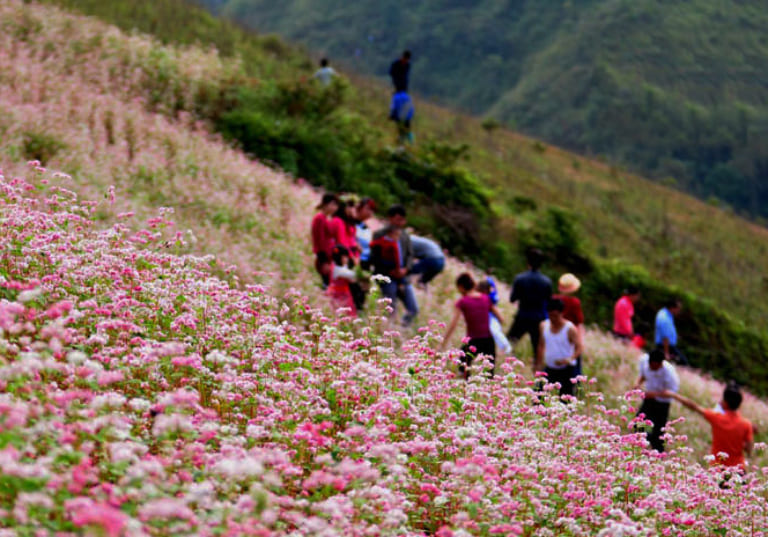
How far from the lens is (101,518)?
2.39 metres

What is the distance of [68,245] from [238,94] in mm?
12180

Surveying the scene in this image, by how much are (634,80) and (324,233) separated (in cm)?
10510

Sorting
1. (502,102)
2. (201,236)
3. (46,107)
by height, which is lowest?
(201,236)

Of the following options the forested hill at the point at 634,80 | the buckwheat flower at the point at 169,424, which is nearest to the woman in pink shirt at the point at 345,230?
the buckwheat flower at the point at 169,424

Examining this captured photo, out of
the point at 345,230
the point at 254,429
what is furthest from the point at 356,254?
the point at 254,429

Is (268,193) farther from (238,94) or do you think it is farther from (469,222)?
(469,222)

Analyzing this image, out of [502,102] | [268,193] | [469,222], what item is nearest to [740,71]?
[502,102]

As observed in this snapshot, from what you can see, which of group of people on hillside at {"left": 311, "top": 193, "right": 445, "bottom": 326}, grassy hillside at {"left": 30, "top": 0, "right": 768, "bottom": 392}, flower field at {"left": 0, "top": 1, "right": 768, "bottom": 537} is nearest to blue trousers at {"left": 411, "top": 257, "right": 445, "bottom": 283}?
group of people on hillside at {"left": 311, "top": 193, "right": 445, "bottom": 326}

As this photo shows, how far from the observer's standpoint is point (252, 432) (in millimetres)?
3842

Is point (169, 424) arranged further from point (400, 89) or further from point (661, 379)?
point (400, 89)

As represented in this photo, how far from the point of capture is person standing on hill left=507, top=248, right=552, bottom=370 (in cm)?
1009

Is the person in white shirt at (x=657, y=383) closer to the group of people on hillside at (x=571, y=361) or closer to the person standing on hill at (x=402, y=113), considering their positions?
the group of people on hillside at (x=571, y=361)

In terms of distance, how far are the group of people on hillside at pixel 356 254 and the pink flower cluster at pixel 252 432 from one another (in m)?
2.94

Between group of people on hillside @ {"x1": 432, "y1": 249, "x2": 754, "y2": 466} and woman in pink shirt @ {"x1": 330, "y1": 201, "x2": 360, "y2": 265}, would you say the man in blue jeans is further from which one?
group of people on hillside @ {"x1": 432, "y1": 249, "x2": 754, "y2": 466}
